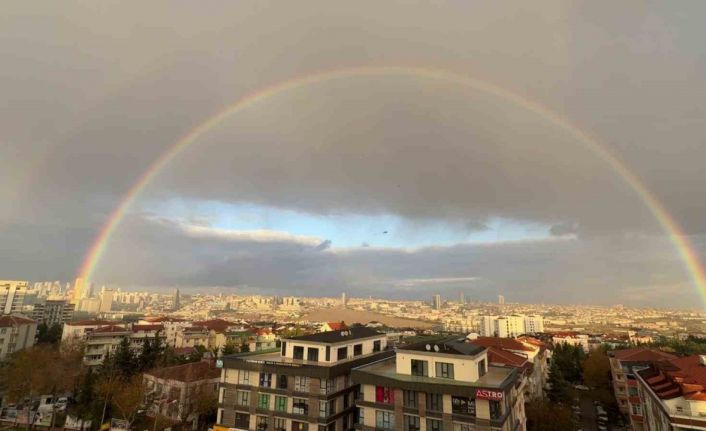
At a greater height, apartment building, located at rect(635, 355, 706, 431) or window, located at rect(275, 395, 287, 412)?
apartment building, located at rect(635, 355, 706, 431)

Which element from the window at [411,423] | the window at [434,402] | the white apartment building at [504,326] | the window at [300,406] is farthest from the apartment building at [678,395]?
the white apartment building at [504,326]

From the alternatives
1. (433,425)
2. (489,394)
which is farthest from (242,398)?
(489,394)

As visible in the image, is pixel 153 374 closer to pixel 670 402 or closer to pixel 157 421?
pixel 157 421

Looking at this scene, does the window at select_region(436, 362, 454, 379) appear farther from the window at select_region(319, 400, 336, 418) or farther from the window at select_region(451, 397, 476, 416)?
the window at select_region(319, 400, 336, 418)

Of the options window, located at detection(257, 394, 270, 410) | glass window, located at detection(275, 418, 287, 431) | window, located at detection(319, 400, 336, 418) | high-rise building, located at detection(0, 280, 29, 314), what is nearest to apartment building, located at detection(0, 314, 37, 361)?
high-rise building, located at detection(0, 280, 29, 314)

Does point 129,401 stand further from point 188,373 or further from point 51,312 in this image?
point 51,312

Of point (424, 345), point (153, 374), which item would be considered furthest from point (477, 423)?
point (153, 374)
